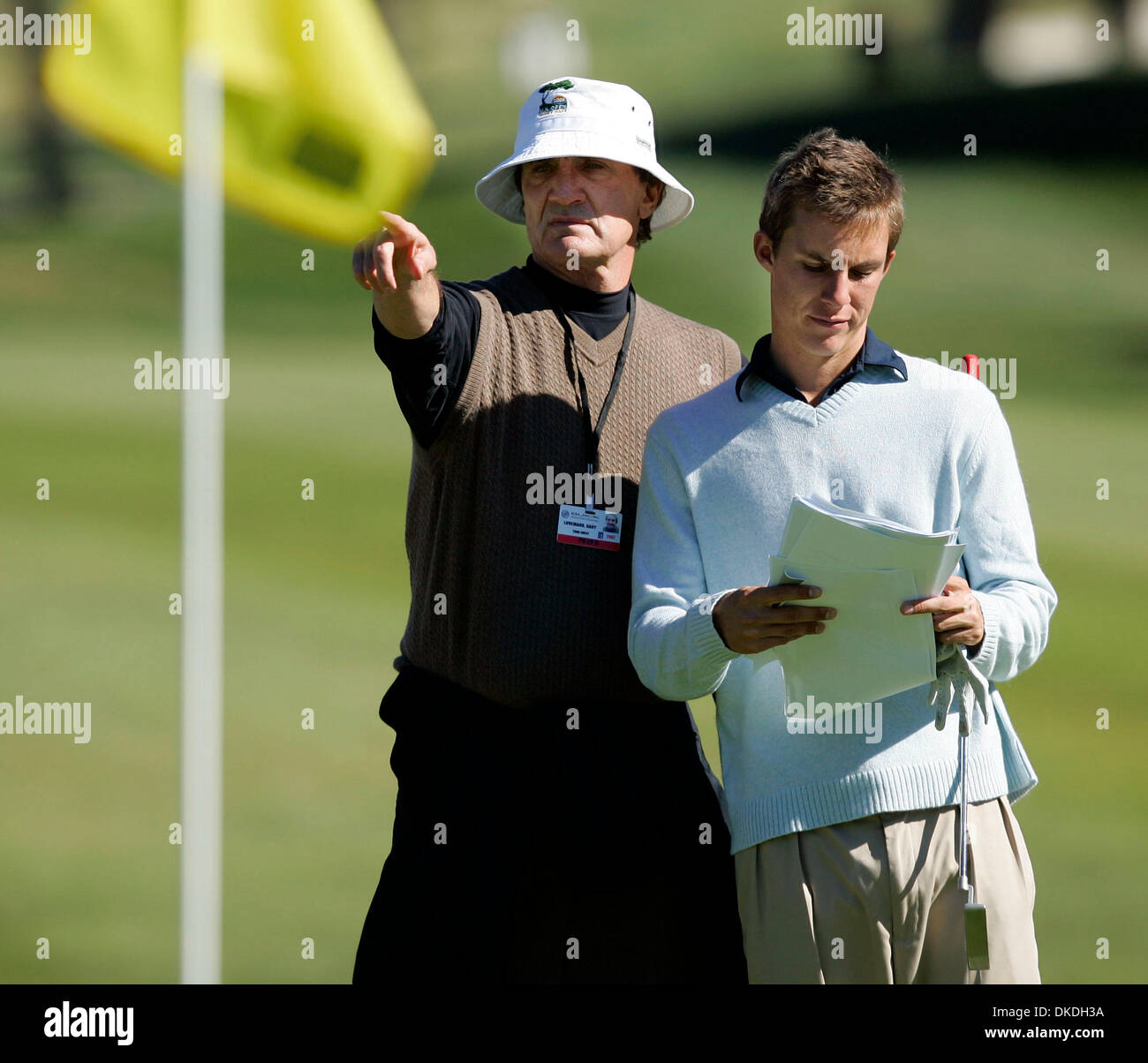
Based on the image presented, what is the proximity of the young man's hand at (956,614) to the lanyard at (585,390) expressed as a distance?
0.67 m

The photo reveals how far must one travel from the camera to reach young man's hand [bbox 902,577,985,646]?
1.99 m

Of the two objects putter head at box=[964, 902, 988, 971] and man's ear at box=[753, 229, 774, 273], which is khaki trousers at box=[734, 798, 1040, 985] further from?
man's ear at box=[753, 229, 774, 273]

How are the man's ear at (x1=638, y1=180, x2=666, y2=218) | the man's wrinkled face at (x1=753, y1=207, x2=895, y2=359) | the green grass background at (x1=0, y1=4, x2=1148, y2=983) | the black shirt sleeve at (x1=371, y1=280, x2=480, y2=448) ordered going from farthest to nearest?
the green grass background at (x1=0, y1=4, x2=1148, y2=983) → the man's ear at (x1=638, y1=180, x2=666, y2=218) → the black shirt sleeve at (x1=371, y1=280, x2=480, y2=448) → the man's wrinkled face at (x1=753, y1=207, x2=895, y2=359)

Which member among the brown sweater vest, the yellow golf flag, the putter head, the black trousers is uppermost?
the yellow golf flag

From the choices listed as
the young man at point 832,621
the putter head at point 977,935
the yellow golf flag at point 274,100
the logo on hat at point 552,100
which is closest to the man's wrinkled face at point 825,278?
the young man at point 832,621

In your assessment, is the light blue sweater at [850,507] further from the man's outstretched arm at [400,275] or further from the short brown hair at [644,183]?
the short brown hair at [644,183]

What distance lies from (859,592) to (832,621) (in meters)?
0.06

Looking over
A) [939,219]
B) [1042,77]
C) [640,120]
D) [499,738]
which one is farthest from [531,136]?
[1042,77]

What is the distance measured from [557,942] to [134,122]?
1.99 metres

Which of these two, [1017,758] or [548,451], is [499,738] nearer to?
[548,451]

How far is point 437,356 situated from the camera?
2.39 meters

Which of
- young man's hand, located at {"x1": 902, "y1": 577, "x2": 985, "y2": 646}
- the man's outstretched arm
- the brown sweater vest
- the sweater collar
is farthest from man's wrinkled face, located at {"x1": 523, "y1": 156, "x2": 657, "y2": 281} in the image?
young man's hand, located at {"x1": 902, "y1": 577, "x2": 985, "y2": 646}

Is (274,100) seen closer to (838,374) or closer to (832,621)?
(838,374)

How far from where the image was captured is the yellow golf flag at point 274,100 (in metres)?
3.29
